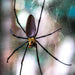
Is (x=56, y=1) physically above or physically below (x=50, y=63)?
above

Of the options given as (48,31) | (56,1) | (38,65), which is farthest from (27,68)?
(56,1)

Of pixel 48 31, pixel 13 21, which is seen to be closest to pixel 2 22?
pixel 13 21

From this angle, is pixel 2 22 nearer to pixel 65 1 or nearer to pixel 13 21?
pixel 13 21

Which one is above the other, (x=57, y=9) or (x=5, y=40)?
(x=57, y=9)

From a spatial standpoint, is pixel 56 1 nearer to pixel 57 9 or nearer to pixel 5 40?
pixel 57 9

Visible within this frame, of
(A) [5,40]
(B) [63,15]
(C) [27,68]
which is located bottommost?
(C) [27,68]
